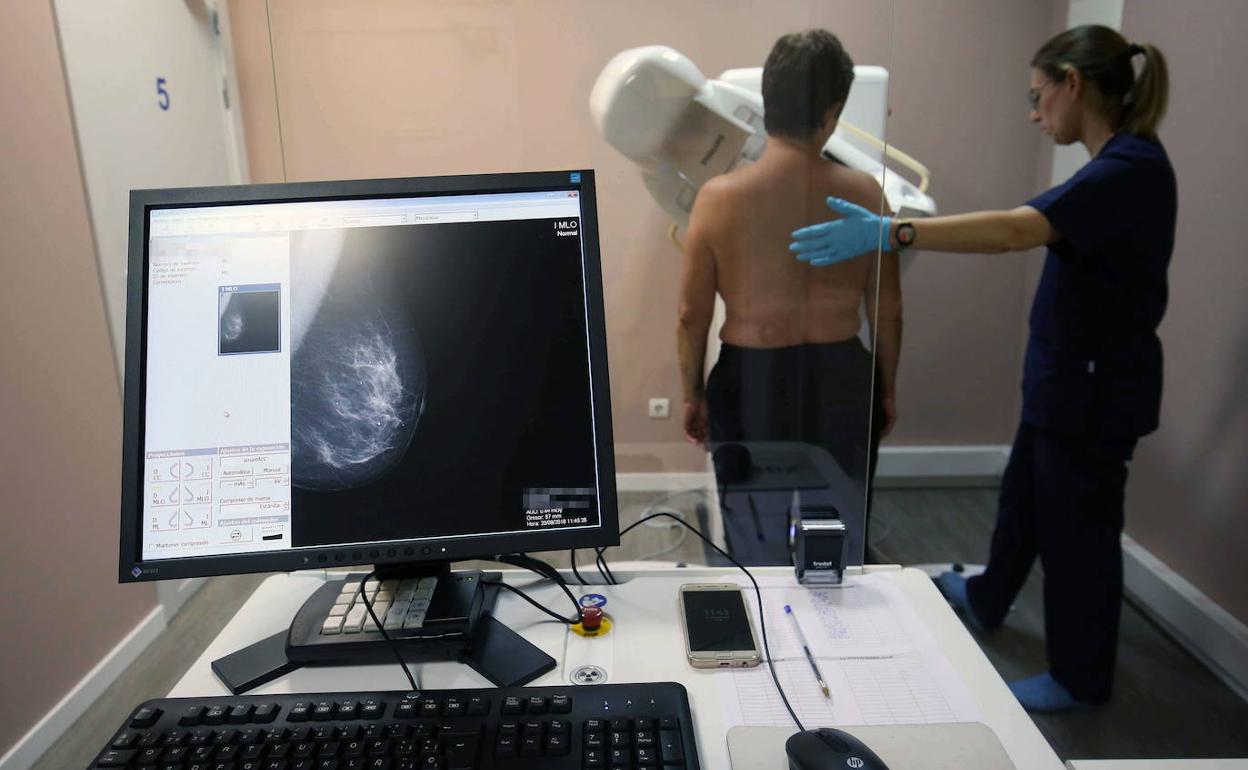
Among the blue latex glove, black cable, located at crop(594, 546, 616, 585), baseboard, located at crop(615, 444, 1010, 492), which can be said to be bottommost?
baseboard, located at crop(615, 444, 1010, 492)

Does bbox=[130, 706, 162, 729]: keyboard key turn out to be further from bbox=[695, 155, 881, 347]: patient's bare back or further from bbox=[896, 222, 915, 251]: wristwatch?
bbox=[896, 222, 915, 251]: wristwatch

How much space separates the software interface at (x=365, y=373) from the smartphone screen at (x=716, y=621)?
17 cm

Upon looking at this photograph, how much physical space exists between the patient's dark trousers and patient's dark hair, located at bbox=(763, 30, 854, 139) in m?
0.93

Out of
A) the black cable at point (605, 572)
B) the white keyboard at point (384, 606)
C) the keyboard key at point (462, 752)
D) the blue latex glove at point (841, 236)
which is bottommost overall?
the keyboard key at point (462, 752)

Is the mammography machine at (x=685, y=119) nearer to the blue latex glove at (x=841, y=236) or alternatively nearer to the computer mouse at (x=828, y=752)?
the blue latex glove at (x=841, y=236)

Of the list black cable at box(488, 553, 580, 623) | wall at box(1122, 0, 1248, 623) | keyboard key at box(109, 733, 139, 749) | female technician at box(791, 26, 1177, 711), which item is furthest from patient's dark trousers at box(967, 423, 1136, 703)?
keyboard key at box(109, 733, 139, 749)

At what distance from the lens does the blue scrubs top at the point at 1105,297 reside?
161 cm

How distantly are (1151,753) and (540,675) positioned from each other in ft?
5.15

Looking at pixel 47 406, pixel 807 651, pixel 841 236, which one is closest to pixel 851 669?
pixel 807 651

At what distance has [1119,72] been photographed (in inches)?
65.7

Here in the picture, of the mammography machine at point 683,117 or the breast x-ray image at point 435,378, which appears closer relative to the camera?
the breast x-ray image at point 435,378

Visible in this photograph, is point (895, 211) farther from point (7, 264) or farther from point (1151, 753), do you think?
point (7, 264)

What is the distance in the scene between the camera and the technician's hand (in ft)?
5.42

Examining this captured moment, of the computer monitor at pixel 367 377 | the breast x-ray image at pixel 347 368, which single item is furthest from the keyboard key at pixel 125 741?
the breast x-ray image at pixel 347 368
